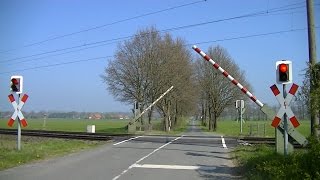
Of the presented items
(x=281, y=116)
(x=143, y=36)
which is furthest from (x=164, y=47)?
(x=281, y=116)

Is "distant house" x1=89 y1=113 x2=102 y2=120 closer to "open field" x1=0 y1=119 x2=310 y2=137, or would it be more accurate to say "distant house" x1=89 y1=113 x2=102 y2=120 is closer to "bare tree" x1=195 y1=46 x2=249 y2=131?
"open field" x1=0 y1=119 x2=310 y2=137

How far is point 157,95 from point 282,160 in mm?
41350

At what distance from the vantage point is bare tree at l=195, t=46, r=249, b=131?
6097 cm

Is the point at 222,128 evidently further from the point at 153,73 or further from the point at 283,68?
A: the point at 283,68

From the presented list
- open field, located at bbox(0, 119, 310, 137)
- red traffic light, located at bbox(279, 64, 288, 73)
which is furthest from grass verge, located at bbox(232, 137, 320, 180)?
open field, located at bbox(0, 119, 310, 137)

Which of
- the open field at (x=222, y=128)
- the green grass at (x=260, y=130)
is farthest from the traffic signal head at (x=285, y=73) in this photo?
the green grass at (x=260, y=130)

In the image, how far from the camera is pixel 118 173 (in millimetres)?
12875

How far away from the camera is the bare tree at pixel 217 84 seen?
60969 millimetres

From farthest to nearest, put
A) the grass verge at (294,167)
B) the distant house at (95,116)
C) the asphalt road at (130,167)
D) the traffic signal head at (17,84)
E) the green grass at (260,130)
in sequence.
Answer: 1. the distant house at (95,116)
2. the green grass at (260,130)
3. the traffic signal head at (17,84)
4. the asphalt road at (130,167)
5. the grass verge at (294,167)

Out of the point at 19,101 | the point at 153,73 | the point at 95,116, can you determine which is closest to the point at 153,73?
the point at 153,73

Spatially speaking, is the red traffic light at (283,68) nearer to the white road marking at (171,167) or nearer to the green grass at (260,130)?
the white road marking at (171,167)

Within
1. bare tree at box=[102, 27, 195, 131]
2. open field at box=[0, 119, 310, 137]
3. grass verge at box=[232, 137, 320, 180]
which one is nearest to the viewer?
grass verge at box=[232, 137, 320, 180]

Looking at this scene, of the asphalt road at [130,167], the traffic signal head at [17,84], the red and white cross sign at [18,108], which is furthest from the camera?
the red and white cross sign at [18,108]

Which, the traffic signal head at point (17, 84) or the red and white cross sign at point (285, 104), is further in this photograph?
the traffic signal head at point (17, 84)
